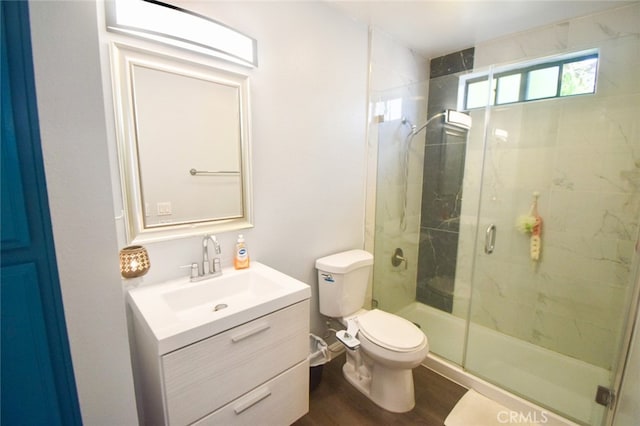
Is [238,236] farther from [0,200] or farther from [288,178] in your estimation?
[0,200]

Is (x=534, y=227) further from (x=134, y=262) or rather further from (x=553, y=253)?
(x=134, y=262)

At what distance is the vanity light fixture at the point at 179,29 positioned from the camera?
1.07 m

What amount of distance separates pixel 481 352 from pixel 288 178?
6.25ft

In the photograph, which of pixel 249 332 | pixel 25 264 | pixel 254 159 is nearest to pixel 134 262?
pixel 249 332

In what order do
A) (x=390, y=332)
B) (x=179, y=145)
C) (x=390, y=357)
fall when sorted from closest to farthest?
(x=179, y=145) < (x=390, y=357) < (x=390, y=332)

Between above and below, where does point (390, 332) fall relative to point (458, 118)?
below

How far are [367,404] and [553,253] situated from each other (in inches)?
67.6

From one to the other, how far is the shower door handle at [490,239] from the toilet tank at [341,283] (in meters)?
1.06

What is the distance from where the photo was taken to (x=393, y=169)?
2367 millimetres

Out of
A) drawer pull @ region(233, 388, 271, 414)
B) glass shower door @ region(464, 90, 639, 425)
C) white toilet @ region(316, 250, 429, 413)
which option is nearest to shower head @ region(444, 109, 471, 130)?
glass shower door @ region(464, 90, 639, 425)

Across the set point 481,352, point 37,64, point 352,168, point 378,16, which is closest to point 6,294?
point 37,64

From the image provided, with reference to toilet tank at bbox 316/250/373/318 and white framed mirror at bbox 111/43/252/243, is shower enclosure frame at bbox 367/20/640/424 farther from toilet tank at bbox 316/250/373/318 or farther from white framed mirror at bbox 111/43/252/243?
white framed mirror at bbox 111/43/252/243

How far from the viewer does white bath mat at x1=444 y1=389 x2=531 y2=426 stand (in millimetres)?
1550

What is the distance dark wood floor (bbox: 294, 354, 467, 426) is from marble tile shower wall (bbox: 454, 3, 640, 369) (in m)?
0.79
